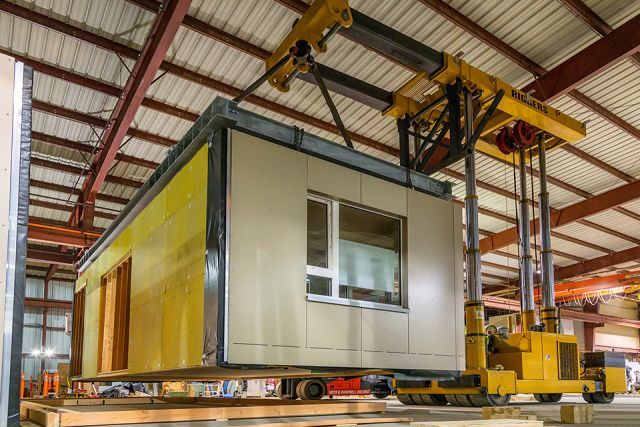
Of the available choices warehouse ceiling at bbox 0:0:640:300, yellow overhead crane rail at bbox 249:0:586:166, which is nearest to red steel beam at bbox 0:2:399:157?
warehouse ceiling at bbox 0:0:640:300

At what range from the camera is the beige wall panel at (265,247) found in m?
6.29

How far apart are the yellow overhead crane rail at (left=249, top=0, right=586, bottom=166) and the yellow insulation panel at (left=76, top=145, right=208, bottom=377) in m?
1.63

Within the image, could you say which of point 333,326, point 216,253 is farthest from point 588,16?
point 216,253

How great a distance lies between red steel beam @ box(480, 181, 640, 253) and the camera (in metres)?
18.4

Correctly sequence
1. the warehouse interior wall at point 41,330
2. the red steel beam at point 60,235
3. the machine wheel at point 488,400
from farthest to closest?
the warehouse interior wall at point 41,330, the red steel beam at point 60,235, the machine wheel at point 488,400

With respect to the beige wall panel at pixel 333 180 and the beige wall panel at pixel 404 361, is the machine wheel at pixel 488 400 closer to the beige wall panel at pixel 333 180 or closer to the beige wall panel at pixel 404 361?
the beige wall panel at pixel 404 361

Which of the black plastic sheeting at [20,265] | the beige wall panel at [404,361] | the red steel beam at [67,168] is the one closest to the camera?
the black plastic sheeting at [20,265]

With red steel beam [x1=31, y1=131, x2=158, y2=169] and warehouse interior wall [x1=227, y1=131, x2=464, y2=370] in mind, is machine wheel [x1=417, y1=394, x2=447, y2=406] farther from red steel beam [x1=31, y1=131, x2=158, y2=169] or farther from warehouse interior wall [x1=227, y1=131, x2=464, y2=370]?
red steel beam [x1=31, y1=131, x2=158, y2=169]

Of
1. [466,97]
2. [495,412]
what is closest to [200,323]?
[495,412]

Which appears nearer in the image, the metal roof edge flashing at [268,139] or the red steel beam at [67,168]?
the metal roof edge flashing at [268,139]

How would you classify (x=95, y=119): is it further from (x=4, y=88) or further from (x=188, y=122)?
(x=4, y=88)

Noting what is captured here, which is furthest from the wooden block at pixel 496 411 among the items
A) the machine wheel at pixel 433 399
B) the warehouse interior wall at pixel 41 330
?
the warehouse interior wall at pixel 41 330

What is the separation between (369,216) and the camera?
794cm

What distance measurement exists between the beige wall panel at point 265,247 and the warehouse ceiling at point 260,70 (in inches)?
209
